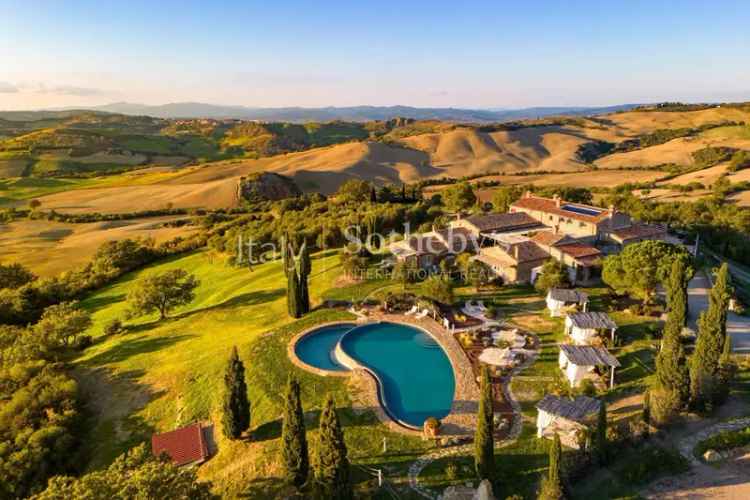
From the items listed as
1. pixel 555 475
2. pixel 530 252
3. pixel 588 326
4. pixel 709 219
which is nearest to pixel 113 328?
pixel 530 252

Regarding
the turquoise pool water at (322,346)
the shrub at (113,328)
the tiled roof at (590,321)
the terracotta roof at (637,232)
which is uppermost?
the terracotta roof at (637,232)

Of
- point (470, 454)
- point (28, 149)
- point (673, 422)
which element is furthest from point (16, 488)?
point (28, 149)

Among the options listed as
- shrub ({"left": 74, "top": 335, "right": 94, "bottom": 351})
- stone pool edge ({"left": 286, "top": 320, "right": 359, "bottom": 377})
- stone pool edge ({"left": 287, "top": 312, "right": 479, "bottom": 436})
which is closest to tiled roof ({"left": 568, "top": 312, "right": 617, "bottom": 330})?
stone pool edge ({"left": 287, "top": 312, "right": 479, "bottom": 436})

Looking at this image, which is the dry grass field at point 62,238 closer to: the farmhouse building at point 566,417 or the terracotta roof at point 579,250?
the terracotta roof at point 579,250

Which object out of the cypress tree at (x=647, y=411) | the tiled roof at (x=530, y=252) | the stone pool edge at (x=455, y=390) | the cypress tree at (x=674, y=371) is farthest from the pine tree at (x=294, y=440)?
the tiled roof at (x=530, y=252)

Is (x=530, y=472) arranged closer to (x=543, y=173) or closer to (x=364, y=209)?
(x=364, y=209)

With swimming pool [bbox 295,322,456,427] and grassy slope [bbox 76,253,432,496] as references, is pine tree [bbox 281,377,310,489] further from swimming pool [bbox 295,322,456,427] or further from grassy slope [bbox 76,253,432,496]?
swimming pool [bbox 295,322,456,427]

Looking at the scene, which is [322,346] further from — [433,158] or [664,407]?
[433,158]
